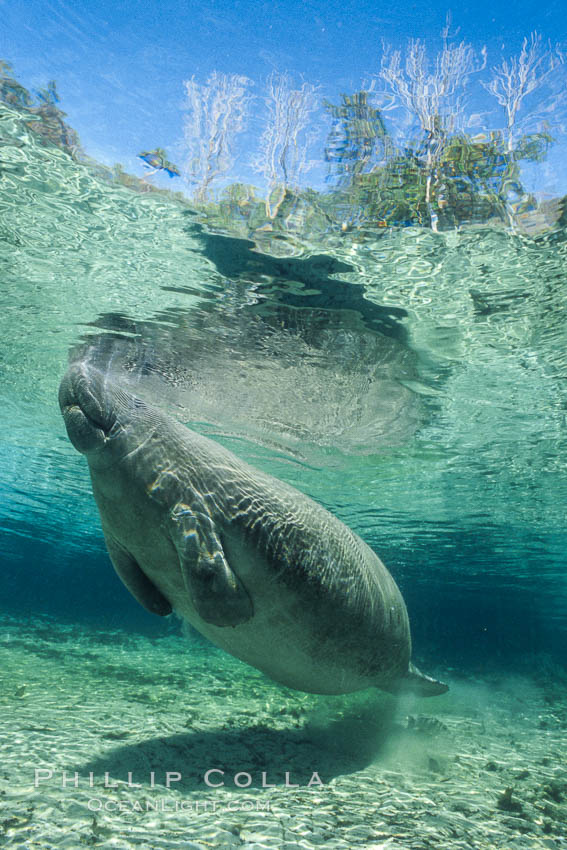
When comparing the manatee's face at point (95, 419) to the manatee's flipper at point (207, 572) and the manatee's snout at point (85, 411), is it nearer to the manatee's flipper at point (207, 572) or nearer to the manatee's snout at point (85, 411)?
the manatee's snout at point (85, 411)

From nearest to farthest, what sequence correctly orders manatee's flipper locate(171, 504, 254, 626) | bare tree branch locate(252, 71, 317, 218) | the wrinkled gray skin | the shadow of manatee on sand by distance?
manatee's flipper locate(171, 504, 254, 626) < the wrinkled gray skin < the shadow of manatee on sand < bare tree branch locate(252, 71, 317, 218)

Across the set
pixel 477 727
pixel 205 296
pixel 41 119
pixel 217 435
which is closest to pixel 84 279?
pixel 205 296

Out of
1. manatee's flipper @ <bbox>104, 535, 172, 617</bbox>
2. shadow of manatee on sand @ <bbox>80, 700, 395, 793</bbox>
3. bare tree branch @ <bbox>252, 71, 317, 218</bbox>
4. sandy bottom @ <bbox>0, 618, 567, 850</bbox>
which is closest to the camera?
sandy bottom @ <bbox>0, 618, 567, 850</bbox>

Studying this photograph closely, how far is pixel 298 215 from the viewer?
651 cm

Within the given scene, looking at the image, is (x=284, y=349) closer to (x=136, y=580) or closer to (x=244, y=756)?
(x=136, y=580)

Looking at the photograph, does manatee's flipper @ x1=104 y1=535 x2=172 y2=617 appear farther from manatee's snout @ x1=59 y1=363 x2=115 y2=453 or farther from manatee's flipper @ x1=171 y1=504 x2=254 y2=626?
→ manatee's snout @ x1=59 y1=363 x2=115 y2=453

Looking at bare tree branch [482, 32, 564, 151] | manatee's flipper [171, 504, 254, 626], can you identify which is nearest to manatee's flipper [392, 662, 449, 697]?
manatee's flipper [171, 504, 254, 626]

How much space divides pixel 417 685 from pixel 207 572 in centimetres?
410

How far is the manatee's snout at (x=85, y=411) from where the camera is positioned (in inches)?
142

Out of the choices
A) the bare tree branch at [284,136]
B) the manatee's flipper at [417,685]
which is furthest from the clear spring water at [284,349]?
the manatee's flipper at [417,685]

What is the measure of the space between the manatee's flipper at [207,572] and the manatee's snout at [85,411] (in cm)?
85

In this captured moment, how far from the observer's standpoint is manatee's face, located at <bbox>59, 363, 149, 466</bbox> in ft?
11.9

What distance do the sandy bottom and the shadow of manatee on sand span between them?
0.02m

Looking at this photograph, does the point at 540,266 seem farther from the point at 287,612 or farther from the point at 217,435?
the point at 217,435
